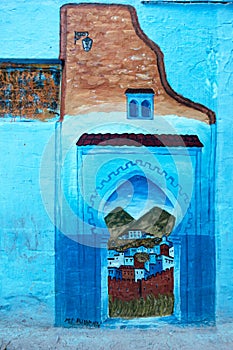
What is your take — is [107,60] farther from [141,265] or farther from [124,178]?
[141,265]

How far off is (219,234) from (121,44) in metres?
1.76

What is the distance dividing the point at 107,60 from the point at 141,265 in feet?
5.62

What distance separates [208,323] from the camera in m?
3.59

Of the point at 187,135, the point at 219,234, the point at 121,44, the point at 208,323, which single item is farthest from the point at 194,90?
the point at 208,323

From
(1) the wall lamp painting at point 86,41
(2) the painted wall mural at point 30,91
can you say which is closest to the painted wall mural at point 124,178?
(1) the wall lamp painting at point 86,41

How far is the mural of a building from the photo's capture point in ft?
11.5

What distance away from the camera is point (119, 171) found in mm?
3506

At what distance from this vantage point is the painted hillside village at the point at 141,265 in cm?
354

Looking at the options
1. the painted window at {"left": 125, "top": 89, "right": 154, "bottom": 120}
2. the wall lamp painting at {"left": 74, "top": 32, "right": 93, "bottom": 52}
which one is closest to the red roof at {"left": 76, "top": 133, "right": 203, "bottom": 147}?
the painted window at {"left": 125, "top": 89, "right": 154, "bottom": 120}

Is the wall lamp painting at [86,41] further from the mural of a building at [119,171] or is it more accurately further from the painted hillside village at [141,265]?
the painted hillside village at [141,265]

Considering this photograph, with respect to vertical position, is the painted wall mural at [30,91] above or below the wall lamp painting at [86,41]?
below

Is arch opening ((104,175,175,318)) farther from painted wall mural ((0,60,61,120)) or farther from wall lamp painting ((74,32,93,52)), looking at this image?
wall lamp painting ((74,32,93,52))

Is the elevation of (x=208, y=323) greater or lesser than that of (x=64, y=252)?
lesser

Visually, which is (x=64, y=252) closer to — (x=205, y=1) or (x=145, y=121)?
(x=145, y=121)
